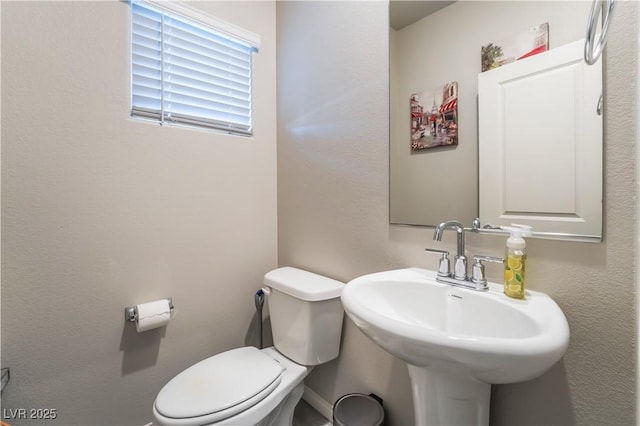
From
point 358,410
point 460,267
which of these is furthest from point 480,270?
point 358,410

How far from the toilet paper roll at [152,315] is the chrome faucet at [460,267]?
45.1 inches

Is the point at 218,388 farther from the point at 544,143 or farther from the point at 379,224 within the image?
the point at 544,143

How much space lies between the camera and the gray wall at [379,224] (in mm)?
670

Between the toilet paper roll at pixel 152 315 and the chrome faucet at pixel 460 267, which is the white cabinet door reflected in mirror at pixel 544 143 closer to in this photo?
the chrome faucet at pixel 460 267

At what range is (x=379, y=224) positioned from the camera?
118 centimetres

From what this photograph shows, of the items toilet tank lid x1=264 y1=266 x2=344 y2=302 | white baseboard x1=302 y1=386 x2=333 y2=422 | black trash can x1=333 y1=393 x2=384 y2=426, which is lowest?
white baseboard x1=302 y1=386 x2=333 y2=422

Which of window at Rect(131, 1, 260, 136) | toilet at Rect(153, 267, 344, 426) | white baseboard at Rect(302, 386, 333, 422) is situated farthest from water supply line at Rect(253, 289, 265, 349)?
window at Rect(131, 1, 260, 136)

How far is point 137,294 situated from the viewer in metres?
1.25

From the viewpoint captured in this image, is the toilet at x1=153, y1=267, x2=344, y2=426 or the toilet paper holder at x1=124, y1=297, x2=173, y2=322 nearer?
the toilet at x1=153, y1=267, x2=344, y2=426

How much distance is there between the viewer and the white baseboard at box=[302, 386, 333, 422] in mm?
1402

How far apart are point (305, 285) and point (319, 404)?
69 cm

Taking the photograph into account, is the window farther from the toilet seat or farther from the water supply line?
the toilet seat

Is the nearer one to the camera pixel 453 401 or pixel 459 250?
pixel 453 401

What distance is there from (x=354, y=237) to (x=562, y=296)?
731mm
